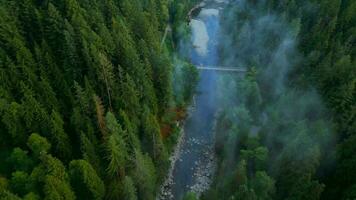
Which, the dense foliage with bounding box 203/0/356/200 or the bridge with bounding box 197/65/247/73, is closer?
the dense foliage with bounding box 203/0/356/200

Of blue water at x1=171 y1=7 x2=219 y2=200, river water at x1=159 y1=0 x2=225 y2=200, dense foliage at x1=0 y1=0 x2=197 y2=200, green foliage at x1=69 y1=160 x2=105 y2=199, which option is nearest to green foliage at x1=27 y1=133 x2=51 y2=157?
dense foliage at x1=0 y1=0 x2=197 y2=200

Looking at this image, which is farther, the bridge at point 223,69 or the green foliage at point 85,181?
the bridge at point 223,69

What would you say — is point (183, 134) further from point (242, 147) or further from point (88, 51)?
point (88, 51)

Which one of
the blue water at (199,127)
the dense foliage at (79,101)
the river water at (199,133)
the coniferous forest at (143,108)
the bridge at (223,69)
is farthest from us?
the bridge at (223,69)

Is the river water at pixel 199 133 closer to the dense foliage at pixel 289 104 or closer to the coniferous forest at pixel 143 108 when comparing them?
the coniferous forest at pixel 143 108

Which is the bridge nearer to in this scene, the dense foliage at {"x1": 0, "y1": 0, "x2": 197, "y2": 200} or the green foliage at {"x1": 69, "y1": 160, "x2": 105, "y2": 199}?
the dense foliage at {"x1": 0, "y1": 0, "x2": 197, "y2": 200}

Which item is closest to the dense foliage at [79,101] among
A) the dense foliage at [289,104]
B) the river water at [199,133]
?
the river water at [199,133]
